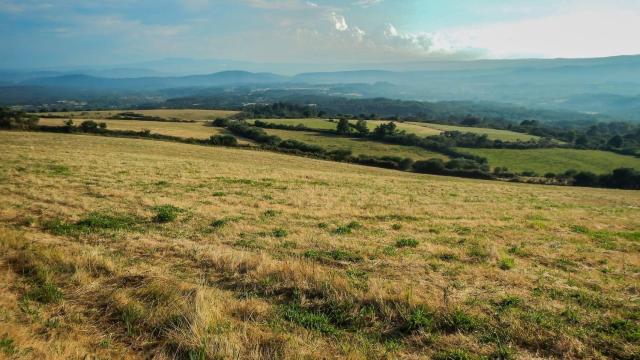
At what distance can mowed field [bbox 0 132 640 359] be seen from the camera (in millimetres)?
5559

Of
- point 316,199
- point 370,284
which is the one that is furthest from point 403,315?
point 316,199

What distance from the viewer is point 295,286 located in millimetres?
7355

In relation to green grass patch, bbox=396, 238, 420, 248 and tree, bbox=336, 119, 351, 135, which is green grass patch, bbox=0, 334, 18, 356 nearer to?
green grass patch, bbox=396, 238, 420, 248

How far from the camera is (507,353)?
5.47 m

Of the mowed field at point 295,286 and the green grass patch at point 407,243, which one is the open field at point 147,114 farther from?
the green grass patch at point 407,243

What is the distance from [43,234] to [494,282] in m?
11.4

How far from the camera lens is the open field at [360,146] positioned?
85.1 metres

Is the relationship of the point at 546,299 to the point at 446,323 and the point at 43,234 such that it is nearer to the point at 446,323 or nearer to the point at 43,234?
the point at 446,323

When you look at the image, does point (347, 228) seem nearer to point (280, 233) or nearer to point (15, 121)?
point (280, 233)

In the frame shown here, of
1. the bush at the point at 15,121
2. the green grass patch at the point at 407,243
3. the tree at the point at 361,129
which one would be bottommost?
the tree at the point at 361,129

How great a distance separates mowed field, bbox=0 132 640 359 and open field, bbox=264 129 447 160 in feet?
228

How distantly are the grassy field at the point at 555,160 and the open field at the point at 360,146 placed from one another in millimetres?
13819

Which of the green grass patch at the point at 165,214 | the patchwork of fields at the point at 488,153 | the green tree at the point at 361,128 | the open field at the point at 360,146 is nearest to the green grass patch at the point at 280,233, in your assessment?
the green grass patch at the point at 165,214

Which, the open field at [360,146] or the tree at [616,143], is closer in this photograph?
the open field at [360,146]
